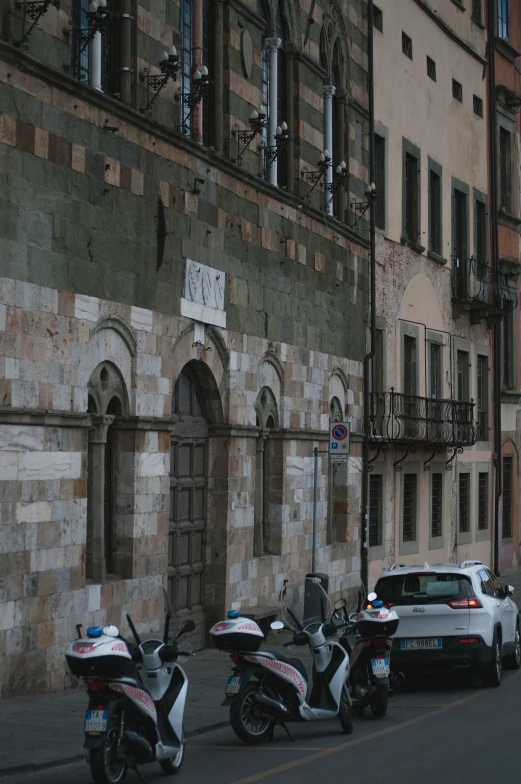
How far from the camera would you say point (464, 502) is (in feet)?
115

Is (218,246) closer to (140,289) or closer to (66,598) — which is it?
(140,289)

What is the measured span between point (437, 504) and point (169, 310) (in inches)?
615

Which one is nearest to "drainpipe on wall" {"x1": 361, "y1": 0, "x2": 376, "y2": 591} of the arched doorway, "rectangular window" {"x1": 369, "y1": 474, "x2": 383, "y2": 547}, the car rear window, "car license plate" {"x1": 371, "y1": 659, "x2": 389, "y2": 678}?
"rectangular window" {"x1": 369, "y1": 474, "x2": 383, "y2": 547}

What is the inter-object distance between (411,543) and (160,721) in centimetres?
1965

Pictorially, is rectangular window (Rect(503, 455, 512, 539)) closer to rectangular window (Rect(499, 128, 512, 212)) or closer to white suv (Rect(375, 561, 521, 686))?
rectangular window (Rect(499, 128, 512, 212))

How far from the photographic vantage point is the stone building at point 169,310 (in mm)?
15156

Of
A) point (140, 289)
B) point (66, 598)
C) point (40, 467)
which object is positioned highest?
point (140, 289)

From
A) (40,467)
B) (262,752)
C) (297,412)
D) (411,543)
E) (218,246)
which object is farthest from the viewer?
(411,543)

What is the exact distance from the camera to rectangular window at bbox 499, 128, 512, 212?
38656 millimetres

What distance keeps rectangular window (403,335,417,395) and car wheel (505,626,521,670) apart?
1242 cm

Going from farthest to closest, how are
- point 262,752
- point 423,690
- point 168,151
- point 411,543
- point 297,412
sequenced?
point 411,543 → point 297,412 → point 168,151 → point 423,690 → point 262,752

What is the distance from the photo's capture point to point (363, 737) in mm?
13125

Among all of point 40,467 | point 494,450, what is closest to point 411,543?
point 494,450

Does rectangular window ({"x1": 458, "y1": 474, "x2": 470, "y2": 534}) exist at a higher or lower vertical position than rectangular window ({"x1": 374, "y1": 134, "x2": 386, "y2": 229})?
lower
